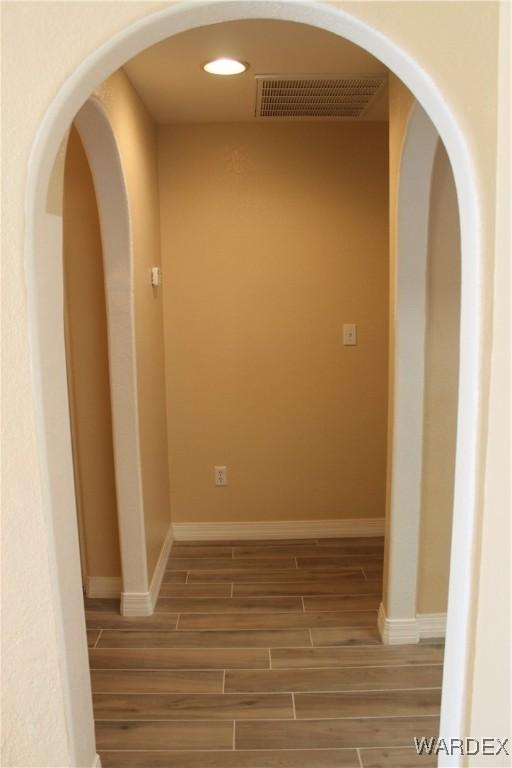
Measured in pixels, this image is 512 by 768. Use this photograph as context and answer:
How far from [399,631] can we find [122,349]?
1.64m

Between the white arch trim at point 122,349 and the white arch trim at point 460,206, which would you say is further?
the white arch trim at point 122,349

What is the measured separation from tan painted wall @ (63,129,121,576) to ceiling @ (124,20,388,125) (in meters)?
0.45

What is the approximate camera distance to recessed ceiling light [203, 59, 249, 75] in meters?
2.46

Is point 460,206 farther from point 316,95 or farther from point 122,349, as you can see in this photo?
point 316,95

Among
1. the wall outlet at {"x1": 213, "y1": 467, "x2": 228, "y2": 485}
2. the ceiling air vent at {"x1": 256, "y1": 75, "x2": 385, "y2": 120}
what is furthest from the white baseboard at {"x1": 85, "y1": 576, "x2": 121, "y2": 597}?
the ceiling air vent at {"x1": 256, "y1": 75, "x2": 385, "y2": 120}

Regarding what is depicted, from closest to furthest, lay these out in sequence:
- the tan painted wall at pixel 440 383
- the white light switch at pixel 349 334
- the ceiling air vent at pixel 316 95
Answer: the tan painted wall at pixel 440 383 → the ceiling air vent at pixel 316 95 → the white light switch at pixel 349 334

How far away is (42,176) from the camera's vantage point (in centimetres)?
137

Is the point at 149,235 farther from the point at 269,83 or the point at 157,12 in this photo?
the point at 157,12

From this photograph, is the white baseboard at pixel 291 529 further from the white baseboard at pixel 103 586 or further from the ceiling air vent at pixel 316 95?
the ceiling air vent at pixel 316 95

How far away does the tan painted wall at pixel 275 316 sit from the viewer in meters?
3.41

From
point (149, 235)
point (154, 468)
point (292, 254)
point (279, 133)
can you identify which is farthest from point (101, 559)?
point (279, 133)

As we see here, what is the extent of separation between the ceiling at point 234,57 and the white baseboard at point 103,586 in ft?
7.38

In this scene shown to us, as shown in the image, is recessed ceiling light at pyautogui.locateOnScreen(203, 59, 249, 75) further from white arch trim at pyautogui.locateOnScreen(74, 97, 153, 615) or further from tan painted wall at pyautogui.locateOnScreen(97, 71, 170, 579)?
white arch trim at pyautogui.locateOnScreen(74, 97, 153, 615)

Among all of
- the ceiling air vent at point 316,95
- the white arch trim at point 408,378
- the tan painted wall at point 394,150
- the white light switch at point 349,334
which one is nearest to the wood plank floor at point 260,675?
the white arch trim at point 408,378
